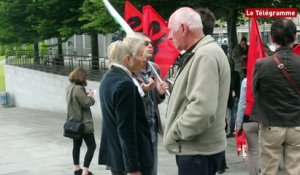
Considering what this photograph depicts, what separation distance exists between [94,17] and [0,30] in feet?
26.9

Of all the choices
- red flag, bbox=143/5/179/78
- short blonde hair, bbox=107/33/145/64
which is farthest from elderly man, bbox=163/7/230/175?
red flag, bbox=143/5/179/78

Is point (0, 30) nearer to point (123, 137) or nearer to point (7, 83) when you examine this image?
point (7, 83)

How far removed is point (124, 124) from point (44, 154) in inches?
259

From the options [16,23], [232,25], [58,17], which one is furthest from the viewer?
[16,23]

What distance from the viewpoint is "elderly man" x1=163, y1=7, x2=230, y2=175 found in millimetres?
3508

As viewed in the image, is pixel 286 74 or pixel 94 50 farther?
pixel 94 50

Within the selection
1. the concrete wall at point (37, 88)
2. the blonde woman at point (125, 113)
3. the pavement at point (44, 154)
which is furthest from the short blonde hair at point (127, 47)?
the concrete wall at point (37, 88)

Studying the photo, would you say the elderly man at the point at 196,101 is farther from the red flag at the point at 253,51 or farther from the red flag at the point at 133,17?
the red flag at the point at 133,17

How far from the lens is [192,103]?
11.5ft

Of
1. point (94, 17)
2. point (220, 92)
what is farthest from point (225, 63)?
point (94, 17)

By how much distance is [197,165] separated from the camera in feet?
12.0

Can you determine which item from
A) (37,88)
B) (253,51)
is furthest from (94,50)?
(253,51)

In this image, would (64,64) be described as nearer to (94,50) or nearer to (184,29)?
(94,50)

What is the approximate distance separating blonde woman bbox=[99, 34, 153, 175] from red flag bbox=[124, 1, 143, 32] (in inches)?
126
